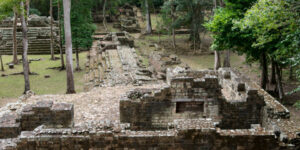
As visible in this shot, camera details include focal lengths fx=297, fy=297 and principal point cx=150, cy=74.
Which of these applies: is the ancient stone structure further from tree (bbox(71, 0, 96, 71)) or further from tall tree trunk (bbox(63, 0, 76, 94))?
tall tree trunk (bbox(63, 0, 76, 94))

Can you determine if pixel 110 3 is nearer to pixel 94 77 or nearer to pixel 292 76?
pixel 94 77

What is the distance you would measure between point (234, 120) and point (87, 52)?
24.9m

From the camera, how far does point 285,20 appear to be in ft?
36.4

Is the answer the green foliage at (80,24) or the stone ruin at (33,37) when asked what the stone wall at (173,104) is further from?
the stone ruin at (33,37)

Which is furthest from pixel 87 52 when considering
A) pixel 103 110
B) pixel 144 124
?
pixel 144 124

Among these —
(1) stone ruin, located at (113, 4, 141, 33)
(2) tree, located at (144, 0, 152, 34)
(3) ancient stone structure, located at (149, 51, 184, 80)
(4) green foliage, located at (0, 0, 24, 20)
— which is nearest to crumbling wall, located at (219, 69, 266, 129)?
(3) ancient stone structure, located at (149, 51, 184, 80)

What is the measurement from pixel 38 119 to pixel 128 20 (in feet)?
126

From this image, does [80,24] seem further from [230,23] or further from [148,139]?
[148,139]

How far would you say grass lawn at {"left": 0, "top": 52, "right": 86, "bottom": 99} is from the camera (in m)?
20.9

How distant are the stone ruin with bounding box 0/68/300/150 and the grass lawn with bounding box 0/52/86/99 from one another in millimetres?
10805

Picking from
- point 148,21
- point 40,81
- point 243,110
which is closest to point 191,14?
point 148,21

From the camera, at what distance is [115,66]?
964 inches

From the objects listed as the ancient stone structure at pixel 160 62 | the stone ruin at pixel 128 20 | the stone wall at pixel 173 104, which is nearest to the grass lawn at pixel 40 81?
the ancient stone structure at pixel 160 62

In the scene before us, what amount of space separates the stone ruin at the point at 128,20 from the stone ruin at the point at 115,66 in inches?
328
